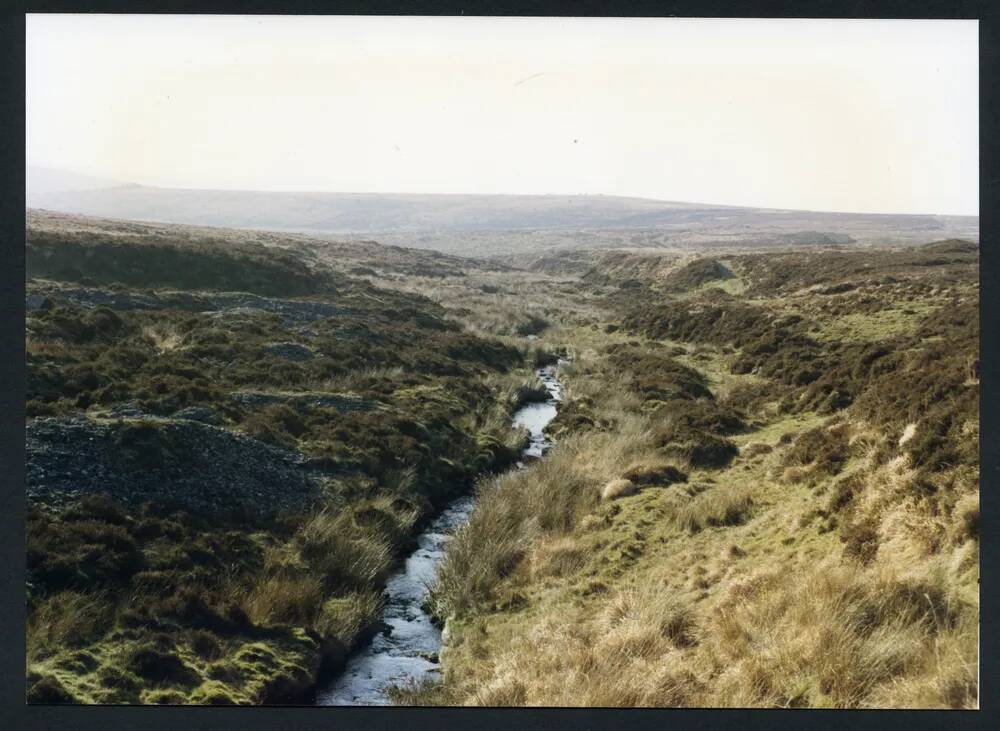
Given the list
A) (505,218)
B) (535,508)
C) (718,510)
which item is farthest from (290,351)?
(718,510)

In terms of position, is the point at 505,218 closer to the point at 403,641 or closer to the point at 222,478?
the point at 222,478

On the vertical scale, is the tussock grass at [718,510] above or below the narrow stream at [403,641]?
above

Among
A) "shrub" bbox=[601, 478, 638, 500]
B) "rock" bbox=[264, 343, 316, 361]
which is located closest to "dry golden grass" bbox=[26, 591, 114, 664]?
"shrub" bbox=[601, 478, 638, 500]

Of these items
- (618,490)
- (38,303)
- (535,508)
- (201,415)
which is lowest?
(535,508)

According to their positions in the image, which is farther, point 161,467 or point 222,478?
point 222,478

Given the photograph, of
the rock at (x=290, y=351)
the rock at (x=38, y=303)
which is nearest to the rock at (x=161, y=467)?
the rock at (x=290, y=351)

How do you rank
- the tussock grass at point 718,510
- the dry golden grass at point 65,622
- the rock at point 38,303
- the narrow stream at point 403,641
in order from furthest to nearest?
the rock at point 38,303
the tussock grass at point 718,510
the narrow stream at point 403,641
the dry golden grass at point 65,622

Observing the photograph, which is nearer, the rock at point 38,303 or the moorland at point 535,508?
the moorland at point 535,508

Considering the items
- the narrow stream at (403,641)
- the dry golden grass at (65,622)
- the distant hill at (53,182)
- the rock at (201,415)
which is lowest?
the narrow stream at (403,641)

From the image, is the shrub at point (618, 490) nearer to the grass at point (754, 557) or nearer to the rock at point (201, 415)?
the grass at point (754, 557)

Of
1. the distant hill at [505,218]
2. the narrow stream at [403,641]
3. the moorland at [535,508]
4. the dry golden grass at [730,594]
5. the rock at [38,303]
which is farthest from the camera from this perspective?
the rock at [38,303]

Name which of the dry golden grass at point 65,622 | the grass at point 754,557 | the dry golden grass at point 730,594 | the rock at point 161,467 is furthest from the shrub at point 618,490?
the dry golden grass at point 65,622
